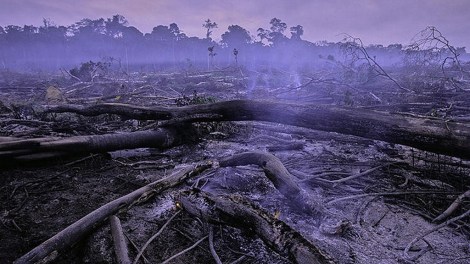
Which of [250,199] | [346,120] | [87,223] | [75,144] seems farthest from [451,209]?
[75,144]

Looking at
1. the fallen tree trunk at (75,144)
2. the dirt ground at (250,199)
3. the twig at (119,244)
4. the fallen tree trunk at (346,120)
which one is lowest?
the dirt ground at (250,199)

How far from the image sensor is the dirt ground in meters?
2.33

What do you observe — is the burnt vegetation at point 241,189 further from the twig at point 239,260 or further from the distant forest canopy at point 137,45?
the distant forest canopy at point 137,45

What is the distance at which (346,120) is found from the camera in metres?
3.57

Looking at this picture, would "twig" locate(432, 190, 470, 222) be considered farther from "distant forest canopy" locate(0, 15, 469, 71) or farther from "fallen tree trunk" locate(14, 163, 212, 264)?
"distant forest canopy" locate(0, 15, 469, 71)

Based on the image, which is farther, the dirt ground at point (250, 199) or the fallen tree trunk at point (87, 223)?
the dirt ground at point (250, 199)

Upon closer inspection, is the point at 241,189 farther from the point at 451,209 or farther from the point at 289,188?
the point at 451,209

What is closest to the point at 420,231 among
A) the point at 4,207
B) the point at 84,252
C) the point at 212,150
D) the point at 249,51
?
the point at 84,252

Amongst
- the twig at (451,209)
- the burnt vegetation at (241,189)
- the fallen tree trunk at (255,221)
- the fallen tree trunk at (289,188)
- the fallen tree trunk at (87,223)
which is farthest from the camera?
the fallen tree trunk at (289,188)

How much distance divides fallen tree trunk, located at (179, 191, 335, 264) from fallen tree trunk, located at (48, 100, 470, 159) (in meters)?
1.96

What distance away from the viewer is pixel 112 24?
78.1 m

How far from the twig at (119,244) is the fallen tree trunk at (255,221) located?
2.21ft

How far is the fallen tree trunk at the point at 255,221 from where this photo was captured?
1735 mm

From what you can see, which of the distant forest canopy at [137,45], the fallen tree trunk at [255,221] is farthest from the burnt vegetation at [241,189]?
the distant forest canopy at [137,45]
